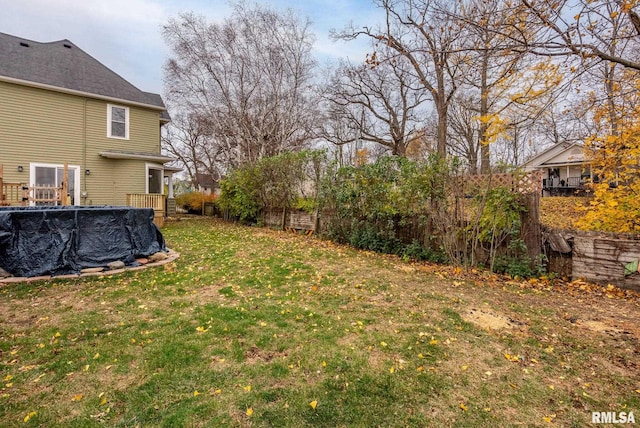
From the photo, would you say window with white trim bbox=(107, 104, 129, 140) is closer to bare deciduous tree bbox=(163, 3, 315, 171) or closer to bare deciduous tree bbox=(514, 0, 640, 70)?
bare deciduous tree bbox=(163, 3, 315, 171)

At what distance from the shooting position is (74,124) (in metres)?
12.4

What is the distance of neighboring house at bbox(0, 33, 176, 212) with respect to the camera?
1130 cm

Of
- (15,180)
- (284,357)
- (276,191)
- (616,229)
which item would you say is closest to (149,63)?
(15,180)

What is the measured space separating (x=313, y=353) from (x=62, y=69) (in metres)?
16.0

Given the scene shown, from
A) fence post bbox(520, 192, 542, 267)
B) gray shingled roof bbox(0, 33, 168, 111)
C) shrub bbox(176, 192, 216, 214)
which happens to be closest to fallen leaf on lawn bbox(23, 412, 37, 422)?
fence post bbox(520, 192, 542, 267)

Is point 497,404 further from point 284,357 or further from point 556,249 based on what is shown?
point 556,249

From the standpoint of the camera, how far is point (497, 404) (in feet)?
7.30

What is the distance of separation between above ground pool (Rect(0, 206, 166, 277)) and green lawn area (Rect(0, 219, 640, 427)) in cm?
55

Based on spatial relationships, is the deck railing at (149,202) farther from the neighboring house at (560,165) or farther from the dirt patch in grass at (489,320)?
the neighboring house at (560,165)

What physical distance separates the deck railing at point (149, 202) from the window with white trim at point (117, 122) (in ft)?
10.9

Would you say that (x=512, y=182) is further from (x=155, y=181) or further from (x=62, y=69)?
(x=62, y=69)

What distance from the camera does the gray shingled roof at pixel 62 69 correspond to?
11.6 m

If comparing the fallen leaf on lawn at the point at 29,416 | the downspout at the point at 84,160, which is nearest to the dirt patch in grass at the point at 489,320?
the fallen leaf on lawn at the point at 29,416

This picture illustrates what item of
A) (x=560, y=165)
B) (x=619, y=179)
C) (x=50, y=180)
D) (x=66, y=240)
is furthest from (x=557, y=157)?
(x=50, y=180)
